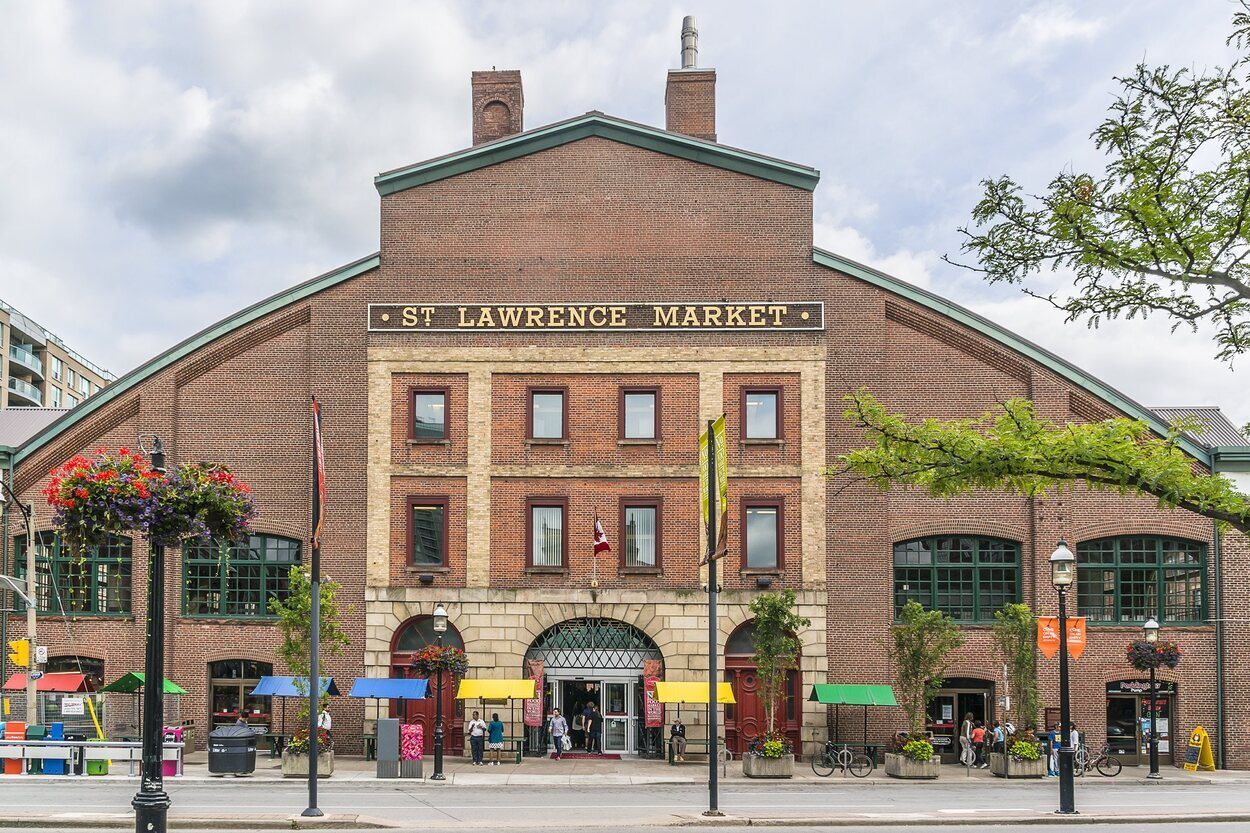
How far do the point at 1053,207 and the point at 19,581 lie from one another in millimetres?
33804

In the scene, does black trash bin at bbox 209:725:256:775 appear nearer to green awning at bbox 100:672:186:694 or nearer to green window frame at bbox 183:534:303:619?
green awning at bbox 100:672:186:694

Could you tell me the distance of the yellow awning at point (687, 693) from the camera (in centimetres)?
3478

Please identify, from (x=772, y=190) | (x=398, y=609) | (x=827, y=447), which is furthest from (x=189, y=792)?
(x=772, y=190)

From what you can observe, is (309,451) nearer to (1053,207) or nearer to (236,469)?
(236,469)

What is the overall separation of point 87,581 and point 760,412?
2129 centimetres

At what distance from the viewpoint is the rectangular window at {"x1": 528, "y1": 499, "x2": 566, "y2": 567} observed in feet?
122

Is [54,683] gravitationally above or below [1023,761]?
above

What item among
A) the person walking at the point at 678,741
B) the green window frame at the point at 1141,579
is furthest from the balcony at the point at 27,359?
the green window frame at the point at 1141,579

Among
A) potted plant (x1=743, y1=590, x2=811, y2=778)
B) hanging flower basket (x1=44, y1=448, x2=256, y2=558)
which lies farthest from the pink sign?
hanging flower basket (x1=44, y1=448, x2=256, y2=558)

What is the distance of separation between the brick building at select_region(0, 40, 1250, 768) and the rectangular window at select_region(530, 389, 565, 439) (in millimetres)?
97

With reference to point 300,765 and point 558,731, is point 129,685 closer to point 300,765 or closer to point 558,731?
point 300,765

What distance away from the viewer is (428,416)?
37688 mm

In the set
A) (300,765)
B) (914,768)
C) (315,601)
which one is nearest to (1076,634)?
(914,768)

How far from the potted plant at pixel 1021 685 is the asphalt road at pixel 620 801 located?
54.9 inches
